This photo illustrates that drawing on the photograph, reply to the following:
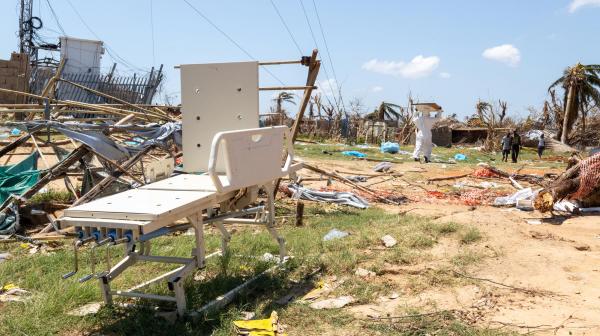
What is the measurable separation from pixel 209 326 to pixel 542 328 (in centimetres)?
222

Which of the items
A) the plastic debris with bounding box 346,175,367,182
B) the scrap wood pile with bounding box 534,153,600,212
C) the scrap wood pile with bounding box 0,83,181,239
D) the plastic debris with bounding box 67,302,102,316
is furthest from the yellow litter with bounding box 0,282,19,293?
the plastic debris with bounding box 346,175,367,182

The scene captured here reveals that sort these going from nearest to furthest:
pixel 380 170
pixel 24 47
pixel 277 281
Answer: pixel 277 281 → pixel 380 170 → pixel 24 47

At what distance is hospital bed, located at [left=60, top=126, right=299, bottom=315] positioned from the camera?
10.8 ft

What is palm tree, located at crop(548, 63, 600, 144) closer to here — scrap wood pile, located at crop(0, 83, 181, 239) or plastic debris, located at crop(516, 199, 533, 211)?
plastic debris, located at crop(516, 199, 533, 211)

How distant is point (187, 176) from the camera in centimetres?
459

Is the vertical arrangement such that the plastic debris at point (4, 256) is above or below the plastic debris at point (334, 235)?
below

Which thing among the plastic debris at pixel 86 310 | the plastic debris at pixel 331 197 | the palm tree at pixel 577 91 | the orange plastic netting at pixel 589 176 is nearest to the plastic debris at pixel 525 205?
the orange plastic netting at pixel 589 176

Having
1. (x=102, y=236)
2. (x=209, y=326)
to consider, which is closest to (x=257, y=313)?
(x=209, y=326)

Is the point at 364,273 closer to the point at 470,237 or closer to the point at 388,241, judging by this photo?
the point at 388,241

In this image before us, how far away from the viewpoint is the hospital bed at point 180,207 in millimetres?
3285

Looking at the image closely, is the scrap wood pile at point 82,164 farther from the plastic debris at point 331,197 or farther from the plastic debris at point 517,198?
the plastic debris at point 517,198

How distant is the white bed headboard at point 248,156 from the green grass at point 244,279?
3.10 ft

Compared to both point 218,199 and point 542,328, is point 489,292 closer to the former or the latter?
point 542,328

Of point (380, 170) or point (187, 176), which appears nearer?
point (187, 176)
